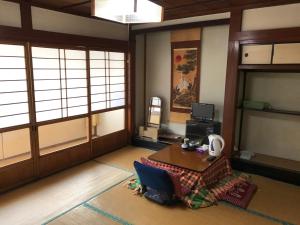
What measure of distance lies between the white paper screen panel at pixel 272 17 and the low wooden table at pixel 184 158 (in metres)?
2.01

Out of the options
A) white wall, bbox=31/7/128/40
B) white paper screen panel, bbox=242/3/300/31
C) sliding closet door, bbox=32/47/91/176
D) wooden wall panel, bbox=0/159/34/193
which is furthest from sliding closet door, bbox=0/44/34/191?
white paper screen panel, bbox=242/3/300/31

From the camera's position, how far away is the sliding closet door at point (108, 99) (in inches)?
178

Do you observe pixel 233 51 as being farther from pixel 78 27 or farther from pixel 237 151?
pixel 78 27

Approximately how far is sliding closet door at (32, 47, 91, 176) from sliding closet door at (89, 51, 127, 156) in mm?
244

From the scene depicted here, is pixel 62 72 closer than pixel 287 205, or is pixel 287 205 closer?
pixel 287 205

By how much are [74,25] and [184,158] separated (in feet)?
8.95

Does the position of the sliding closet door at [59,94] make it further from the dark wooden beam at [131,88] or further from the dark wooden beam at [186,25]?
the dark wooden beam at [186,25]

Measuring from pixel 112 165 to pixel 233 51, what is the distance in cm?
274

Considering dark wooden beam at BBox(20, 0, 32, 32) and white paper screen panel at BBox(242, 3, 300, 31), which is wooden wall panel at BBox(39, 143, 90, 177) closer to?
dark wooden beam at BBox(20, 0, 32, 32)

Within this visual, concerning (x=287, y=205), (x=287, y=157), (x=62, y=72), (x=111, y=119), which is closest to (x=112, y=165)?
(x=111, y=119)

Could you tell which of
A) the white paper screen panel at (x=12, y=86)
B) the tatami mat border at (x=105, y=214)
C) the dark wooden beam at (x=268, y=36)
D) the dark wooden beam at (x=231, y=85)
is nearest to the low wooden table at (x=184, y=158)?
the dark wooden beam at (x=231, y=85)

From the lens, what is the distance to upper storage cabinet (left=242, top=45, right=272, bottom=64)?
11.2 feet

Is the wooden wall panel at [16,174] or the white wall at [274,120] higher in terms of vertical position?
the white wall at [274,120]

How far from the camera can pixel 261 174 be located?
12.4ft
